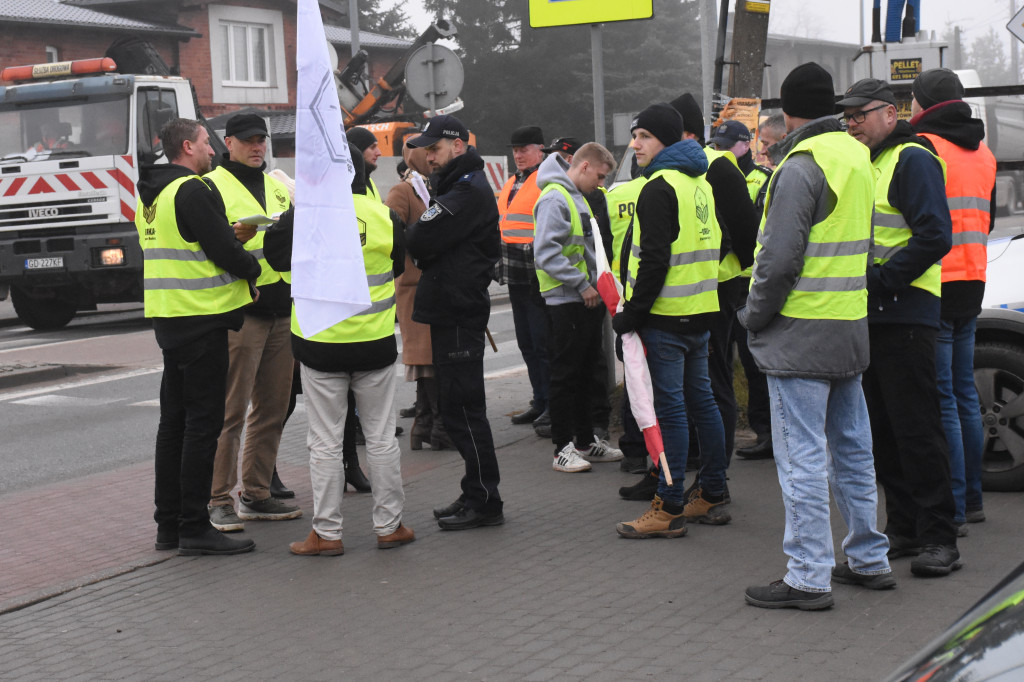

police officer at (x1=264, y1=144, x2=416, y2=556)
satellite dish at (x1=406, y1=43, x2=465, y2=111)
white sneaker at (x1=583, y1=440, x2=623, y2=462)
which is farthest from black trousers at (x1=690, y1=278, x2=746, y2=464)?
satellite dish at (x1=406, y1=43, x2=465, y2=111)

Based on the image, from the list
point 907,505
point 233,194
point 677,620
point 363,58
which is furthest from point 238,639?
point 363,58

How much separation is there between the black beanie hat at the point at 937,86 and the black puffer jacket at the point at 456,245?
209 cm

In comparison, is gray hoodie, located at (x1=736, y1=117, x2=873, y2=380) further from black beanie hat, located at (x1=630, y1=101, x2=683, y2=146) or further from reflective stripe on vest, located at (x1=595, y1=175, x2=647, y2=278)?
reflective stripe on vest, located at (x1=595, y1=175, x2=647, y2=278)

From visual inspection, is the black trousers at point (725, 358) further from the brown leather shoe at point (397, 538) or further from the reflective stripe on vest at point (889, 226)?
the brown leather shoe at point (397, 538)

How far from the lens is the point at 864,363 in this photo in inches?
189

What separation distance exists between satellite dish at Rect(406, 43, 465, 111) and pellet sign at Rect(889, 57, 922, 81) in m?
4.87

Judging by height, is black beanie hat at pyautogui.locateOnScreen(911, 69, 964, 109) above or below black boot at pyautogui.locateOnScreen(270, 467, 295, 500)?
above

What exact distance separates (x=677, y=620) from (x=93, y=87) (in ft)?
47.0

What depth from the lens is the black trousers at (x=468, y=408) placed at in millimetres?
6227

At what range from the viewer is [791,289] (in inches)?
186

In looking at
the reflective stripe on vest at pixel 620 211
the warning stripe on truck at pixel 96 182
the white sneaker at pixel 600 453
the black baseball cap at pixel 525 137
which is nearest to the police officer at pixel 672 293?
the reflective stripe on vest at pixel 620 211

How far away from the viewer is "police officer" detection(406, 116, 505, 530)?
6.17m

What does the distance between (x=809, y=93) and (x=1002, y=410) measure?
2.39 metres

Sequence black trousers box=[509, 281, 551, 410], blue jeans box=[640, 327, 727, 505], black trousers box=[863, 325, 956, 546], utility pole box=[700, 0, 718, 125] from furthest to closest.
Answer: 1. utility pole box=[700, 0, 718, 125]
2. black trousers box=[509, 281, 551, 410]
3. blue jeans box=[640, 327, 727, 505]
4. black trousers box=[863, 325, 956, 546]
